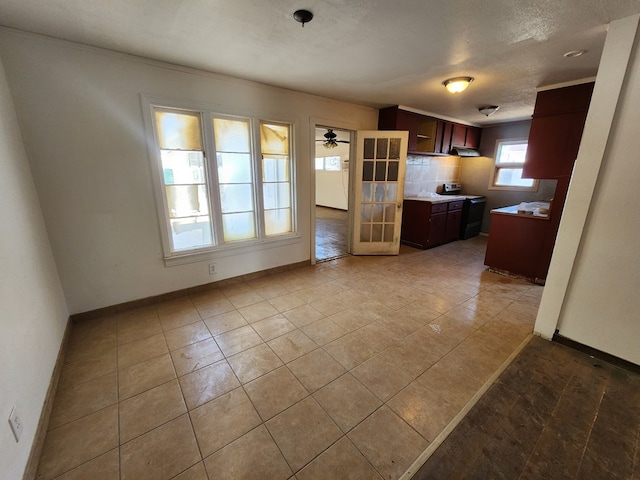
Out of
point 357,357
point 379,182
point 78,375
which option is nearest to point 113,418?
point 78,375

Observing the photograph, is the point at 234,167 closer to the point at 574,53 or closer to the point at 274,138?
the point at 274,138

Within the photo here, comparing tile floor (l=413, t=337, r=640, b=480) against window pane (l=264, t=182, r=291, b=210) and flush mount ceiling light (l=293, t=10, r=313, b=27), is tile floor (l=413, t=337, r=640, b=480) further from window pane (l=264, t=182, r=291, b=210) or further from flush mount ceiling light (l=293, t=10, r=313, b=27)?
window pane (l=264, t=182, r=291, b=210)

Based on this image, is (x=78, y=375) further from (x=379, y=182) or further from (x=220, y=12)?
(x=379, y=182)

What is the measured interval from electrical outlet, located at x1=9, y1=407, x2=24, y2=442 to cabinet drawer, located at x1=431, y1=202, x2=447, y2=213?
16.2 ft

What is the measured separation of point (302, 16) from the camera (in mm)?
1669

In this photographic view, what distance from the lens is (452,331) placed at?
7.61ft

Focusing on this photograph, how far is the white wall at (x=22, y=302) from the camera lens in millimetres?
1187

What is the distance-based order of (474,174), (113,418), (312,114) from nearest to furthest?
(113,418) < (312,114) < (474,174)

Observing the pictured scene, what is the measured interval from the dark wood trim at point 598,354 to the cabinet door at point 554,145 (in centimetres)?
185

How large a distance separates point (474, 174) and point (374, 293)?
465cm

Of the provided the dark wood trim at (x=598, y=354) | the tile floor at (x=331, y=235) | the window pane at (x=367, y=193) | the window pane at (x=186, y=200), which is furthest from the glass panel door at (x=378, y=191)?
the dark wood trim at (x=598, y=354)

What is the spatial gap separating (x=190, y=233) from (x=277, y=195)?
1.19 meters

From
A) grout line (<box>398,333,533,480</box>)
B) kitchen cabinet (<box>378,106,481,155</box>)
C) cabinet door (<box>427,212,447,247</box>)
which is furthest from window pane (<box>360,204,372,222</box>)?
grout line (<box>398,333,533,480</box>)

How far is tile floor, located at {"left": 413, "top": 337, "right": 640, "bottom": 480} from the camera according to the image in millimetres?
1250
